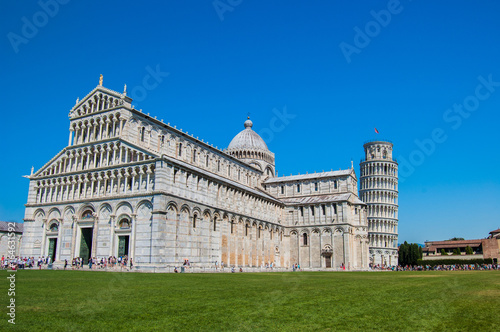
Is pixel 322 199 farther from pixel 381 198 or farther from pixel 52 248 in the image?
pixel 52 248

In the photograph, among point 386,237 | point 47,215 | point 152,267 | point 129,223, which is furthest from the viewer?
point 386,237

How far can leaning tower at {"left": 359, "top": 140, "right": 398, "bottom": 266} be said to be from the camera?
331 ft

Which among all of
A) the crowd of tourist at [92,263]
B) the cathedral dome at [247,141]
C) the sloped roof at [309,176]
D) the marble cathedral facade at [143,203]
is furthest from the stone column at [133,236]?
the cathedral dome at [247,141]

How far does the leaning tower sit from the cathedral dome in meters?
34.5

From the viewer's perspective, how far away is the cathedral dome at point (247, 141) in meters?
82.5

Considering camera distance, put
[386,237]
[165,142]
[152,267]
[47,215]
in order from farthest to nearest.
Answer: [386,237], [165,142], [47,215], [152,267]

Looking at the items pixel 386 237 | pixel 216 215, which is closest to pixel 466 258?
pixel 386 237

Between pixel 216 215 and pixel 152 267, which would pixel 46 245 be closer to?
pixel 152 267

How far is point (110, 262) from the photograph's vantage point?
42.6 meters

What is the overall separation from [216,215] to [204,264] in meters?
6.47

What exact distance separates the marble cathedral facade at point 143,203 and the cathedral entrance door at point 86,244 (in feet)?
0.36

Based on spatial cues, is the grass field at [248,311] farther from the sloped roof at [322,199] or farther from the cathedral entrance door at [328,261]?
the sloped roof at [322,199]

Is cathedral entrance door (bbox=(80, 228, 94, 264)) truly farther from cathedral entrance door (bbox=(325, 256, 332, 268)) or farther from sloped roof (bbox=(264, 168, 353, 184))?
sloped roof (bbox=(264, 168, 353, 184))

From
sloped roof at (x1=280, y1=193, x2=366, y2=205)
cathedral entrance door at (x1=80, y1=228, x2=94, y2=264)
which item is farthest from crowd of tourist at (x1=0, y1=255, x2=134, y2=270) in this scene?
sloped roof at (x1=280, y1=193, x2=366, y2=205)
